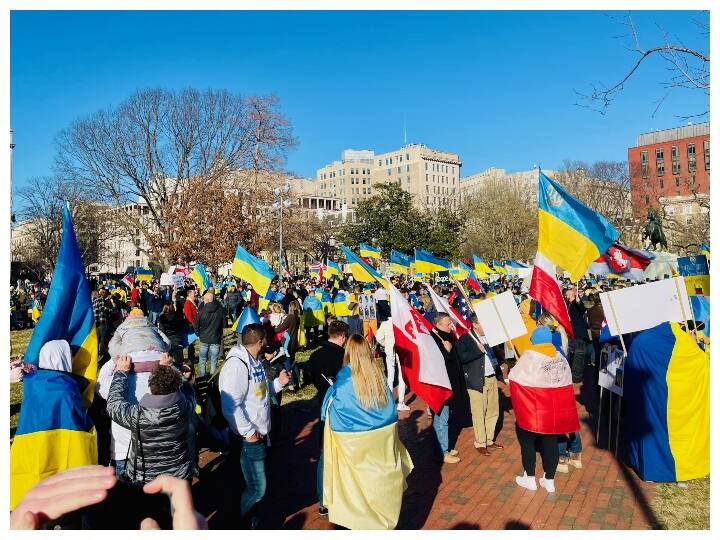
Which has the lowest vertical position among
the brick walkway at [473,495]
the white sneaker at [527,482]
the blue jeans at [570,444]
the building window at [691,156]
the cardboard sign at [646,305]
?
the brick walkway at [473,495]

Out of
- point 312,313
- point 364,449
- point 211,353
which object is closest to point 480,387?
point 364,449

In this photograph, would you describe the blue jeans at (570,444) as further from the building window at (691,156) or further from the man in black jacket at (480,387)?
the building window at (691,156)

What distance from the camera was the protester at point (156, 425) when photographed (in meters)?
4.21

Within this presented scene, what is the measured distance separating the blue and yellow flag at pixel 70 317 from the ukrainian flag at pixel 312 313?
10629mm

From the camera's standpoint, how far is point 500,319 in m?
7.39

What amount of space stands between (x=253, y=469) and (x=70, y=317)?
2.14 meters

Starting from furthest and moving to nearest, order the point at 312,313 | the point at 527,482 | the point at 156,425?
the point at 312,313 → the point at 527,482 → the point at 156,425

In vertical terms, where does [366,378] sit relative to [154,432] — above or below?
above

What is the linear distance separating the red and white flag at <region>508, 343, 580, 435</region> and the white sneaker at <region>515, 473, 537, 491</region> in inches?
23.1

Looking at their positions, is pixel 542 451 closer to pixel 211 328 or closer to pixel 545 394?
pixel 545 394

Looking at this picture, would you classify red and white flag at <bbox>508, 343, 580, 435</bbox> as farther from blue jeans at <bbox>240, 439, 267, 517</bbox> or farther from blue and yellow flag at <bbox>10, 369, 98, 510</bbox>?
blue and yellow flag at <bbox>10, 369, 98, 510</bbox>

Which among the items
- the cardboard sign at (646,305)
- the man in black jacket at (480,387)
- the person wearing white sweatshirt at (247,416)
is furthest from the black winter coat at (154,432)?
the cardboard sign at (646,305)

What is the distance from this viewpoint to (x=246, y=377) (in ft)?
16.4
